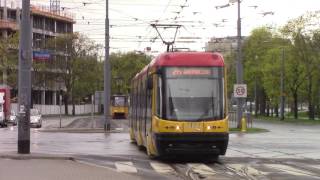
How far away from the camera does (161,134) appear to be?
21.2m

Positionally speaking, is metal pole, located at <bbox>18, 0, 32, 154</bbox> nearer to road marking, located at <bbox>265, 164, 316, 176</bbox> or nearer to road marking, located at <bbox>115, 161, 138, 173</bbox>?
road marking, located at <bbox>115, 161, 138, 173</bbox>

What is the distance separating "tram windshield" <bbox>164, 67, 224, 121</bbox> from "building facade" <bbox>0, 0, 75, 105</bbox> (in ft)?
286

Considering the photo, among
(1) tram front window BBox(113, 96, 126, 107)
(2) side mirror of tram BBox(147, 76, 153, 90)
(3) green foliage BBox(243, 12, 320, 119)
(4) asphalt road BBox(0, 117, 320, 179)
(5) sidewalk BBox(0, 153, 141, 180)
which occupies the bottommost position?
(4) asphalt road BBox(0, 117, 320, 179)

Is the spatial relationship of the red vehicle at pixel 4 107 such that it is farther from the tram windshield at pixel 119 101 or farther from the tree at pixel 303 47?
the tree at pixel 303 47

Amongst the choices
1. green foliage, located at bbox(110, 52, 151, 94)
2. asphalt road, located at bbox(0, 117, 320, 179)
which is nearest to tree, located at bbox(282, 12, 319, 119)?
green foliage, located at bbox(110, 52, 151, 94)

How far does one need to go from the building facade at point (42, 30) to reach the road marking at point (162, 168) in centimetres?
8770

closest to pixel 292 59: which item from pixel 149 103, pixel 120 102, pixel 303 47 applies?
pixel 303 47

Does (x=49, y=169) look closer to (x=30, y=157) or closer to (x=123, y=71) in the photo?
(x=30, y=157)

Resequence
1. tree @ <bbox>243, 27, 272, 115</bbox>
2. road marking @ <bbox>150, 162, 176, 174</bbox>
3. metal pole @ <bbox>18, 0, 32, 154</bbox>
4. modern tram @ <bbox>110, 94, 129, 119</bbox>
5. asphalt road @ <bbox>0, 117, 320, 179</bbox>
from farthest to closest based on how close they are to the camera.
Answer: tree @ <bbox>243, 27, 272, 115</bbox> → modern tram @ <bbox>110, 94, 129, 119</bbox> → metal pole @ <bbox>18, 0, 32, 154</bbox> → road marking @ <bbox>150, 162, 176, 174</bbox> → asphalt road @ <bbox>0, 117, 320, 179</bbox>

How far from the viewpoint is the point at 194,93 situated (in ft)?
71.6

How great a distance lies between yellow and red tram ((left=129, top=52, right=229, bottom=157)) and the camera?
21.2 meters

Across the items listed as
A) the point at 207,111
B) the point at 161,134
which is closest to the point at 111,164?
the point at 161,134

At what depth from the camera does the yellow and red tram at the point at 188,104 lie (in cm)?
2123

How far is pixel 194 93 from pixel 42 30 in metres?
110
